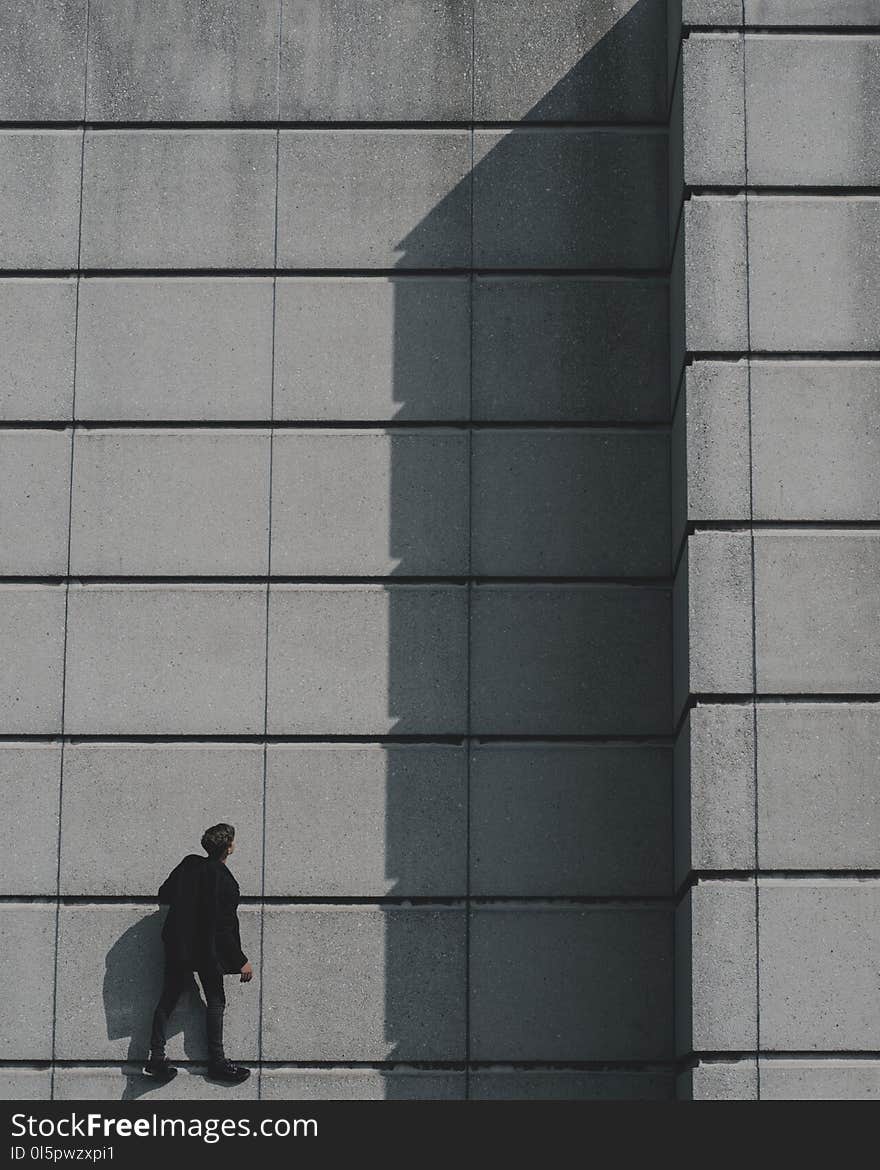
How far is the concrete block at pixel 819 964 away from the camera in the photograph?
11.7 meters

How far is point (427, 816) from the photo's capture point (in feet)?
45.1

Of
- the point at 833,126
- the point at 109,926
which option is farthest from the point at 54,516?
the point at 833,126

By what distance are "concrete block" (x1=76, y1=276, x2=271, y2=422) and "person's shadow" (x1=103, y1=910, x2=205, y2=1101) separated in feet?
13.3

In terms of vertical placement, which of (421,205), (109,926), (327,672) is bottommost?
(109,926)

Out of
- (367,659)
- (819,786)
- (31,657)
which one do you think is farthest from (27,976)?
(819,786)

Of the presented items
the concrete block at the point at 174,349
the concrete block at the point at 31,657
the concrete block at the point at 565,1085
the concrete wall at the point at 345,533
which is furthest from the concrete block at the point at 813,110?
Result: the concrete block at the point at 565,1085

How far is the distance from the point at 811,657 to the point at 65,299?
670 cm

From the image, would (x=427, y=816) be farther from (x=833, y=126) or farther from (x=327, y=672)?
(x=833, y=126)

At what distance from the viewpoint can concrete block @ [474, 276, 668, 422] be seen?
14273 millimetres

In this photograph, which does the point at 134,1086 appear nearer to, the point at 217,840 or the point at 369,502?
the point at 217,840

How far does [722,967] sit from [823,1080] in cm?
96

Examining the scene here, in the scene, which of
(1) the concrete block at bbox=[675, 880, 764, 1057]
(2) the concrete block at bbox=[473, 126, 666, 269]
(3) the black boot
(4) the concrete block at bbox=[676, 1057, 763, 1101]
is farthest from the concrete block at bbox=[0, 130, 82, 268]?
(4) the concrete block at bbox=[676, 1057, 763, 1101]

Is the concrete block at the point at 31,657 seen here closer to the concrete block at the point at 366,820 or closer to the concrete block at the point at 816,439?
the concrete block at the point at 366,820

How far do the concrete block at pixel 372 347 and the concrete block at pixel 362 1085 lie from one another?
508cm
